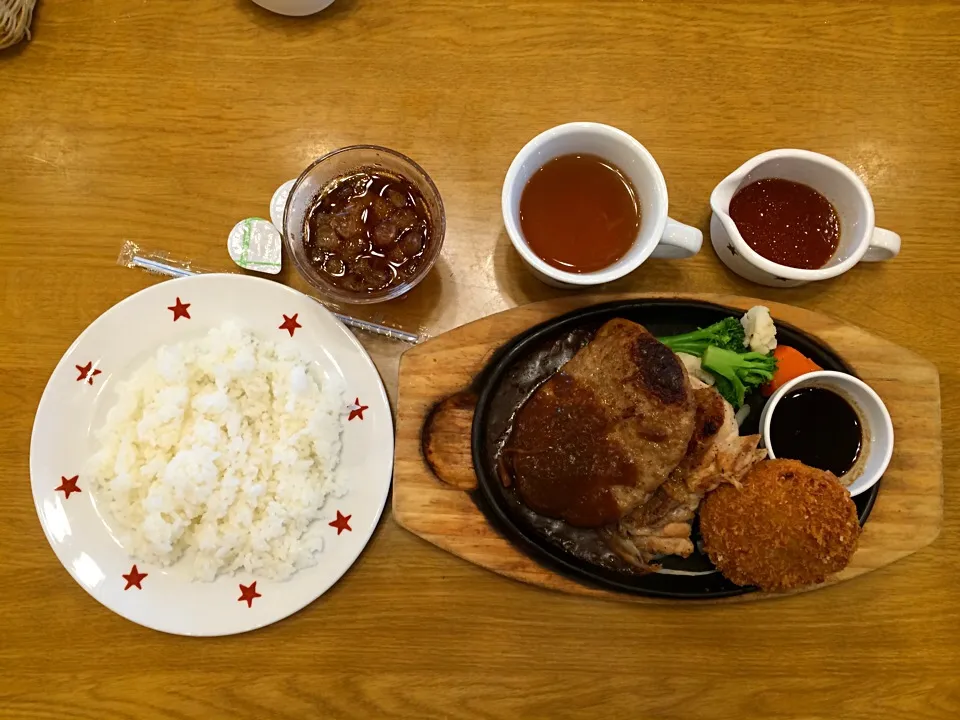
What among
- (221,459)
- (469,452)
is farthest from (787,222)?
(221,459)

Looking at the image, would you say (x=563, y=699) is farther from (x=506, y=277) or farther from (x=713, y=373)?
(x=506, y=277)

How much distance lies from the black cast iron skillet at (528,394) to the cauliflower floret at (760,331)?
0.06m

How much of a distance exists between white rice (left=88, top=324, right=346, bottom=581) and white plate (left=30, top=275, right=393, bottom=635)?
4 centimetres

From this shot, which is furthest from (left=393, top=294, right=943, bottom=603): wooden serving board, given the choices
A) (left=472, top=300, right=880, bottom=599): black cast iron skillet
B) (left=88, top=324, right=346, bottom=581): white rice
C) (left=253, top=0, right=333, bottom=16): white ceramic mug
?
(left=253, top=0, right=333, bottom=16): white ceramic mug

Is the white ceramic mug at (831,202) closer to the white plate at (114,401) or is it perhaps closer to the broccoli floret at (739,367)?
the broccoli floret at (739,367)

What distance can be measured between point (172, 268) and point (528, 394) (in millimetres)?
1114

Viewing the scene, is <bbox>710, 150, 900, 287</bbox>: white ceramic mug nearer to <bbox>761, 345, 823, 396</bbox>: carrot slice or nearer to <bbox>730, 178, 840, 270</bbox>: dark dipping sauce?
<bbox>730, 178, 840, 270</bbox>: dark dipping sauce

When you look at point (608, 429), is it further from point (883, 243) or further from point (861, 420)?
point (883, 243)

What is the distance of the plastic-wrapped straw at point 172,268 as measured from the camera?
1.79 meters

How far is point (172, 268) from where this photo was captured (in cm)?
183

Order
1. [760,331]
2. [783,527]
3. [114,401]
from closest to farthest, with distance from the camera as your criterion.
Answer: [783,527]
[760,331]
[114,401]

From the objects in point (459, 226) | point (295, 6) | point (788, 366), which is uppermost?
point (295, 6)

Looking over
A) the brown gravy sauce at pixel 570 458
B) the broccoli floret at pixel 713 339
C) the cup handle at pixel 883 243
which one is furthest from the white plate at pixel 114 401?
the cup handle at pixel 883 243

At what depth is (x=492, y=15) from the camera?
1.91 m
